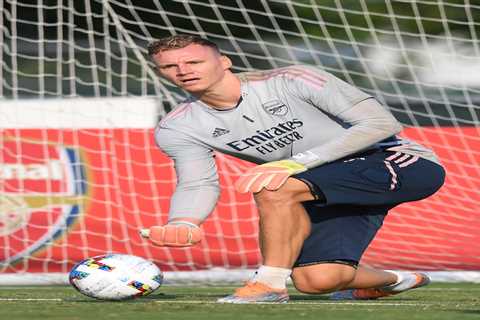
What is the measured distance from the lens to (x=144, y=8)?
10445 mm

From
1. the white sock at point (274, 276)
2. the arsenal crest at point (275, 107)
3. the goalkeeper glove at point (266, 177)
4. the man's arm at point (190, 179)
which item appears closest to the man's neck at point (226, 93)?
the arsenal crest at point (275, 107)

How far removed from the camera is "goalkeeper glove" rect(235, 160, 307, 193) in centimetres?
500

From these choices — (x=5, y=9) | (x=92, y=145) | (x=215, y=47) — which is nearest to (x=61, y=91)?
(x=5, y=9)

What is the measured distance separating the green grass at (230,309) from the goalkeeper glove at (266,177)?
0.45 meters

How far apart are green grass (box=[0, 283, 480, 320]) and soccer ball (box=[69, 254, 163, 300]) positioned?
5 centimetres

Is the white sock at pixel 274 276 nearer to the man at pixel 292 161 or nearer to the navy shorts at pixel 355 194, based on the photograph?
the man at pixel 292 161

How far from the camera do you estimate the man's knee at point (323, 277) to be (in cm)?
567

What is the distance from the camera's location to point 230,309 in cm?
490

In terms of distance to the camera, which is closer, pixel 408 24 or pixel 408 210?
pixel 408 210

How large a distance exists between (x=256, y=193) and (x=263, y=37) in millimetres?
7027

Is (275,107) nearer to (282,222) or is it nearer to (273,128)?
(273,128)

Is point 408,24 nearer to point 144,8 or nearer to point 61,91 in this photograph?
point 144,8

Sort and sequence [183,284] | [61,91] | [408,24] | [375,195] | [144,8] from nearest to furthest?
[375,195] < [183,284] < [61,91] < [144,8] < [408,24]

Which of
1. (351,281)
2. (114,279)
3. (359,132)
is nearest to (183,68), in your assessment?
A: (359,132)
